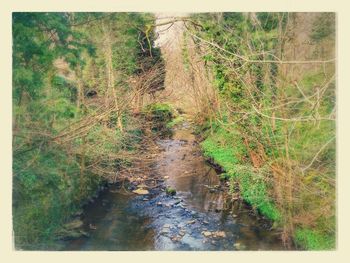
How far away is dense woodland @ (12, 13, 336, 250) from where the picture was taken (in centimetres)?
581

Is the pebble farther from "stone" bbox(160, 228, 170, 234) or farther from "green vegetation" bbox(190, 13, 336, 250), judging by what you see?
"green vegetation" bbox(190, 13, 336, 250)

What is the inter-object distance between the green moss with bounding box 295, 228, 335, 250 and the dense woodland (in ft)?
0.06

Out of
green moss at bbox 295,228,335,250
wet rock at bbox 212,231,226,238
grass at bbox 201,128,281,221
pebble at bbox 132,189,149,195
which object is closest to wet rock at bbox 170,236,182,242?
wet rock at bbox 212,231,226,238

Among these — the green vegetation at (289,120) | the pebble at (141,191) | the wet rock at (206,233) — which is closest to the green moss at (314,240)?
the green vegetation at (289,120)

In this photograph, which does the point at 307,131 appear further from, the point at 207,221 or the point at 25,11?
the point at 25,11

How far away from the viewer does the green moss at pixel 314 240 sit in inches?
232

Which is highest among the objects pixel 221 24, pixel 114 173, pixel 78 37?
pixel 221 24

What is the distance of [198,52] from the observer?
959 centimetres

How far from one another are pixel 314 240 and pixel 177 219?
285 centimetres

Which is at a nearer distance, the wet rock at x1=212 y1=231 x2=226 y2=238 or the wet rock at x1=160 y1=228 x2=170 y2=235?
the wet rock at x1=212 y1=231 x2=226 y2=238

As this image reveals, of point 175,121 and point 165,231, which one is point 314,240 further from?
point 175,121

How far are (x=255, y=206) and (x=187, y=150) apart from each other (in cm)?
502

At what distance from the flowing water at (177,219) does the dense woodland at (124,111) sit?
1.27 ft

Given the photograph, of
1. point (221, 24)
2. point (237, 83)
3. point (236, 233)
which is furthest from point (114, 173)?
point (221, 24)
